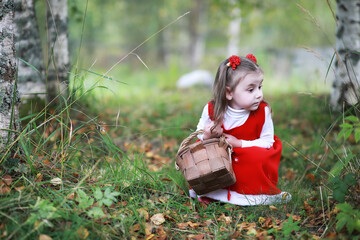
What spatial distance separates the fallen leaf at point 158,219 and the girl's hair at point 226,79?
802mm

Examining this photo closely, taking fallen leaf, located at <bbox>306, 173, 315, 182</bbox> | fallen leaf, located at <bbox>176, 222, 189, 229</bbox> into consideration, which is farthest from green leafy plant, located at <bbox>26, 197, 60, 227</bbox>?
fallen leaf, located at <bbox>306, 173, 315, 182</bbox>

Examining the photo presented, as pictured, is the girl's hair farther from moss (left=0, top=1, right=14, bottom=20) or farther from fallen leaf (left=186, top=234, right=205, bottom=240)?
moss (left=0, top=1, right=14, bottom=20)

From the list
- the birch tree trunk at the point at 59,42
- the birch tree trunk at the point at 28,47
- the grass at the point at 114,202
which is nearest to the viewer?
the grass at the point at 114,202

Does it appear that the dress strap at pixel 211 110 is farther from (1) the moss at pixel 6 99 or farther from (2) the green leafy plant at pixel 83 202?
(1) the moss at pixel 6 99

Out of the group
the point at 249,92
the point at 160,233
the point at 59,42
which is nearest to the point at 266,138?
the point at 249,92

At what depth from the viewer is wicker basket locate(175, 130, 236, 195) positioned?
7.29ft

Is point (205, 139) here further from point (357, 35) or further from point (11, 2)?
point (357, 35)

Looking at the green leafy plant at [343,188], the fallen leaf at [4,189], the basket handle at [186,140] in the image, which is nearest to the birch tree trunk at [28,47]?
the fallen leaf at [4,189]

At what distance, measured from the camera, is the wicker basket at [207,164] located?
2221 millimetres

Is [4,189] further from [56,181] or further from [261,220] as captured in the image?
[261,220]

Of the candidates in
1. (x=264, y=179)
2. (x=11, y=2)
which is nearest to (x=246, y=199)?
(x=264, y=179)

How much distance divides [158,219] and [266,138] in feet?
3.35

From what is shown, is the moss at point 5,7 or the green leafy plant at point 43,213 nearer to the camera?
the green leafy plant at point 43,213

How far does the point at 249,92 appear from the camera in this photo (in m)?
2.39
